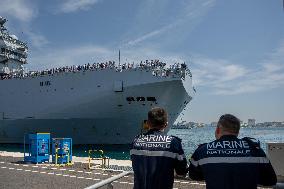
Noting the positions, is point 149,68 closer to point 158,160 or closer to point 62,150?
point 62,150

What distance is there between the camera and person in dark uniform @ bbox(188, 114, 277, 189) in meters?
3.02

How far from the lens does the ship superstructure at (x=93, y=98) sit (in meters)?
32.6

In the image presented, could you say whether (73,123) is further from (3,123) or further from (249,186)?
(249,186)

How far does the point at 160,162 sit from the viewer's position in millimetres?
3396

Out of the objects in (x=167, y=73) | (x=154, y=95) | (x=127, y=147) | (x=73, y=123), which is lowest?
(x=127, y=147)

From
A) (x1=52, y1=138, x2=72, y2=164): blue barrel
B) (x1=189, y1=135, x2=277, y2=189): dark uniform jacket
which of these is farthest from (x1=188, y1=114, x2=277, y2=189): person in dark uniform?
(x1=52, y1=138, x2=72, y2=164): blue barrel

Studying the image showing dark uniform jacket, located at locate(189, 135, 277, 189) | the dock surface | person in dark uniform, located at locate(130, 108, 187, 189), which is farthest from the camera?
the dock surface

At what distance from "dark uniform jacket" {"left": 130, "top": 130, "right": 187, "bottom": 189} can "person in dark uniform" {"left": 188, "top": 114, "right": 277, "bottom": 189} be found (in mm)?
230

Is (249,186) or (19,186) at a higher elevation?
(249,186)

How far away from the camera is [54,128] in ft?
123

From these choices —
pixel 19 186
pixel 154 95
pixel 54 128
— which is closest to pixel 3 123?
pixel 54 128

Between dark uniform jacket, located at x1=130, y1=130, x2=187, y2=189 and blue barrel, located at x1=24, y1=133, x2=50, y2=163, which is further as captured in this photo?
blue barrel, located at x1=24, y1=133, x2=50, y2=163

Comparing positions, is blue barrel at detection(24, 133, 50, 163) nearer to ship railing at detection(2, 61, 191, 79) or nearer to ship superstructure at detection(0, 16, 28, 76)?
ship railing at detection(2, 61, 191, 79)

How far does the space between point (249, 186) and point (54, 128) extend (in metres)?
36.1
